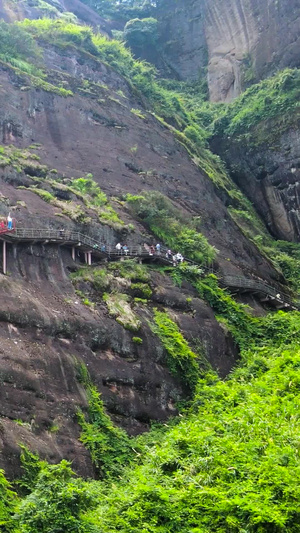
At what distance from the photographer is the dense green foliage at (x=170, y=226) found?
114 ft

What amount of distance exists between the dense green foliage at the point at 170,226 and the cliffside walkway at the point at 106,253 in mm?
892

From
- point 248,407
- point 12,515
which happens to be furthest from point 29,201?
point 12,515

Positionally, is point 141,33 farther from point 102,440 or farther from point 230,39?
point 102,440

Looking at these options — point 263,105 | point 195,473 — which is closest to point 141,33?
point 263,105

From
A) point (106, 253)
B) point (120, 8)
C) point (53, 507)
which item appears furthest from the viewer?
point (120, 8)

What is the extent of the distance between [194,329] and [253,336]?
380 cm

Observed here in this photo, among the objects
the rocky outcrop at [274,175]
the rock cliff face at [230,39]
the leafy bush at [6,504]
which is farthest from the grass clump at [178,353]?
the rock cliff face at [230,39]

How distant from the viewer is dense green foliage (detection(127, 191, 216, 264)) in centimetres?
3466

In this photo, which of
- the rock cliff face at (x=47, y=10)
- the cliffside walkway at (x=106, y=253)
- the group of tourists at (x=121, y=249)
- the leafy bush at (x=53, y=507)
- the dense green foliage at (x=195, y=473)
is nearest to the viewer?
the leafy bush at (x=53, y=507)

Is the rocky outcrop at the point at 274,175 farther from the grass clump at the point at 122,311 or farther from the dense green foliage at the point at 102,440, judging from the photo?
the dense green foliage at the point at 102,440

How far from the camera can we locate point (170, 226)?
3534 centimetres

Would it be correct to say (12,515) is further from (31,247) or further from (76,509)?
(31,247)

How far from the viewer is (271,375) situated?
81.9 ft

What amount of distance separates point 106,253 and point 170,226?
590 centimetres
